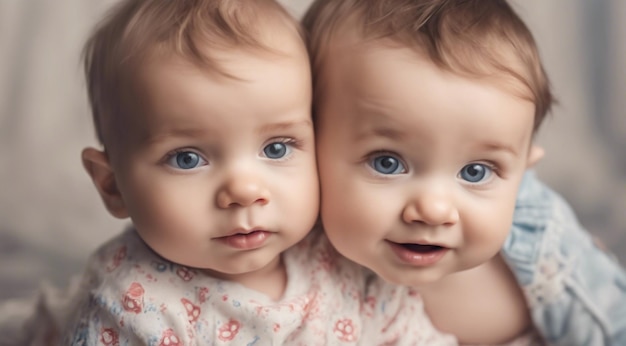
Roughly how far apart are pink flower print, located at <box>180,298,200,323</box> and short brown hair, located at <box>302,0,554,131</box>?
277 mm

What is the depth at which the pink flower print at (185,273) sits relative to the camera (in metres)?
1.04

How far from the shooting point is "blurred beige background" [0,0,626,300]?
5.15 ft

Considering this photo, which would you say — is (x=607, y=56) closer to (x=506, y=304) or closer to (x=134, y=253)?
(x=506, y=304)

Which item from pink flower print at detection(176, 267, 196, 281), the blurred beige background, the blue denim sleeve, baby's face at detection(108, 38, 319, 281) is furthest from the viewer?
the blurred beige background

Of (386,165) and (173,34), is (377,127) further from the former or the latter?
(173,34)

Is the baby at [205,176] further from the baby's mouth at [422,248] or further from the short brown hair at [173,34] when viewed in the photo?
the baby's mouth at [422,248]

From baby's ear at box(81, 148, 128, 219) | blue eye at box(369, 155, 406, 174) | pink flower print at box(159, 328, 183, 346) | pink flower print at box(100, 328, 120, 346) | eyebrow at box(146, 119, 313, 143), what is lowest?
pink flower print at box(100, 328, 120, 346)

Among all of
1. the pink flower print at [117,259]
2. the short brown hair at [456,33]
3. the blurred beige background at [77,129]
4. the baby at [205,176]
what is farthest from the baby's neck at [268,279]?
the blurred beige background at [77,129]

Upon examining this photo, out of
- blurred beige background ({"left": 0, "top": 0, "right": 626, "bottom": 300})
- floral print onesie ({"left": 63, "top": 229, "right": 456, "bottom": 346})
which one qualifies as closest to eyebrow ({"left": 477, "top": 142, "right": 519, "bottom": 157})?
floral print onesie ({"left": 63, "top": 229, "right": 456, "bottom": 346})

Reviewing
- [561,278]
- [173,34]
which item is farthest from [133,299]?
[561,278]

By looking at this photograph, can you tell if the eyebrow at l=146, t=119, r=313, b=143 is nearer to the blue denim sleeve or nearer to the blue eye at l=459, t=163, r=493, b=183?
the blue eye at l=459, t=163, r=493, b=183

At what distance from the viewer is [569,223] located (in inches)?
49.0

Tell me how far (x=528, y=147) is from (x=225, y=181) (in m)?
0.36

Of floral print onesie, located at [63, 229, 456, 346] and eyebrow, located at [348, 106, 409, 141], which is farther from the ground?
eyebrow, located at [348, 106, 409, 141]
